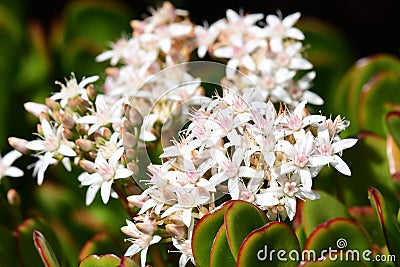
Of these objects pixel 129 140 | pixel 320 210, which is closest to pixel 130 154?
pixel 129 140

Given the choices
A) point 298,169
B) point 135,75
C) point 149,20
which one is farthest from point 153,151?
point 149,20

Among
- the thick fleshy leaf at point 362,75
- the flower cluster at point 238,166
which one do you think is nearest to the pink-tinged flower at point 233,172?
the flower cluster at point 238,166

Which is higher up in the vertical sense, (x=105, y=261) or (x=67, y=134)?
(x=67, y=134)

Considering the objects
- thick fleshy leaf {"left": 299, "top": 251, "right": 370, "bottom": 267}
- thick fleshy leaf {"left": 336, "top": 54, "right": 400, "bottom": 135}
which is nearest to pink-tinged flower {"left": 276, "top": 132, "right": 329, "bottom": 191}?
thick fleshy leaf {"left": 299, "top": 251, "right": 370, "bottom": 267}

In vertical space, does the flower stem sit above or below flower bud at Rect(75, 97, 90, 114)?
below

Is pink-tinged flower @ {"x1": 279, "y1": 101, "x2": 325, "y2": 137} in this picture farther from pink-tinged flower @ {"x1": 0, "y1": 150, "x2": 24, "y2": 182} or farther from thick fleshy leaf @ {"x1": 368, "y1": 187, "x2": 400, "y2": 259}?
pink-tinged flower @ {"x1": 0, "y1": 150, "x2": 24, "y2": 182}

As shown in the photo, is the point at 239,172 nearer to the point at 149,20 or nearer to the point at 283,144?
the point at 283,144

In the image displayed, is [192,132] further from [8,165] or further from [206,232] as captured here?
[8,165]
